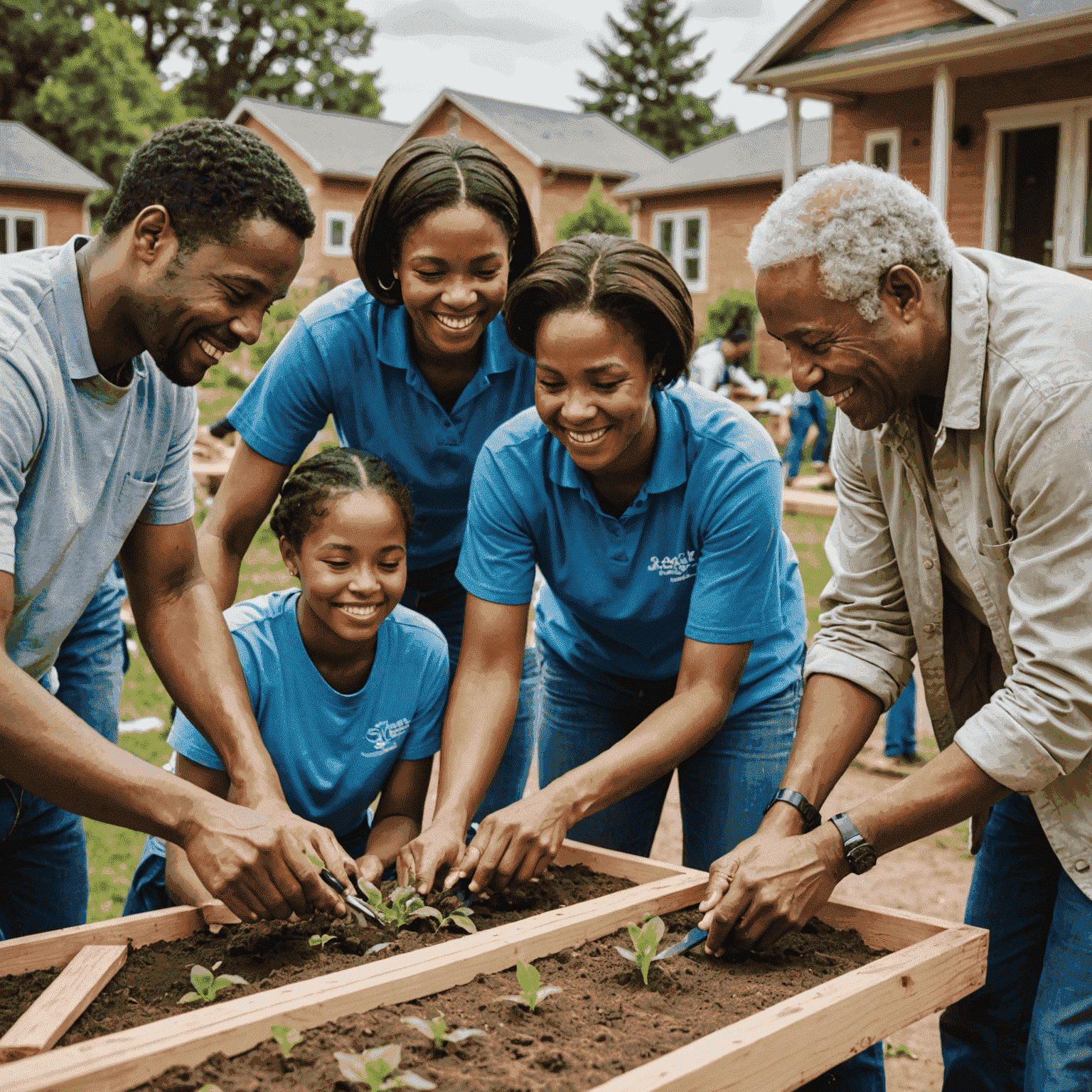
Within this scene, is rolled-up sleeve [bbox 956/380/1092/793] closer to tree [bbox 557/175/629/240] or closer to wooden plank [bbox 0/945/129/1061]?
wooden plank [bbox 0/945/129/1061]

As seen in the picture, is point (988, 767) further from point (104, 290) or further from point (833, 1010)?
point (104, 290)

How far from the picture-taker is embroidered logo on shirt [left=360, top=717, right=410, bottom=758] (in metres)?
2.91

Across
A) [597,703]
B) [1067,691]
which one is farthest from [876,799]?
[597,703]

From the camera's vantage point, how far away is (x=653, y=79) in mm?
55125

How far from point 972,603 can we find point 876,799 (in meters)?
0.49

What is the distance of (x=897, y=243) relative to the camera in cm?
217

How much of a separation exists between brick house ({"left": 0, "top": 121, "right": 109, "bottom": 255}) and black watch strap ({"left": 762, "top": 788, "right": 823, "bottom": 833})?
27.8 meters

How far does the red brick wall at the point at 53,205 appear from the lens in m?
27.1

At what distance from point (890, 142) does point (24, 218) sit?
2110cm

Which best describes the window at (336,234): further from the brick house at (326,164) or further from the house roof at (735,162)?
the house roof at (735,162)

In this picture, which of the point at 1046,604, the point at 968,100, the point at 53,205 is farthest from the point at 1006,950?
the point at 53,205

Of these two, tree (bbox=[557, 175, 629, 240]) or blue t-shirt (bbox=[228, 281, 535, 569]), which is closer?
blue t-shirt (bbox=[228, 281, 535, 569])

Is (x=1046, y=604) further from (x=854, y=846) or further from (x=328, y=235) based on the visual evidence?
(x=328, y=235)

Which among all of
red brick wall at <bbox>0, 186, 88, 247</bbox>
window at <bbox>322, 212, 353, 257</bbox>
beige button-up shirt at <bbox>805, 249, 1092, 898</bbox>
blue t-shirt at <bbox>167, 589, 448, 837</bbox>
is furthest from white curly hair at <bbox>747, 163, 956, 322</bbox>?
window at <bbox>322, 212, 353, 257</bbox>
